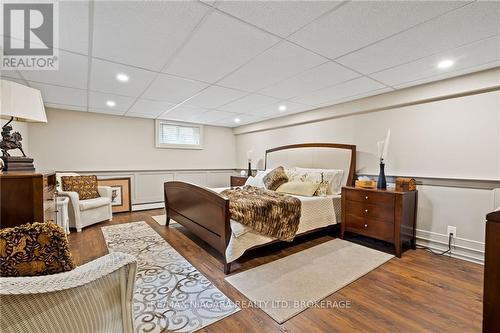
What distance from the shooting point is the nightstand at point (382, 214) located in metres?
2.75

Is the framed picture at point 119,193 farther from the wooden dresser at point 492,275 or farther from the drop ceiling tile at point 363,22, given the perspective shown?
the wooden dresser at point 492,275

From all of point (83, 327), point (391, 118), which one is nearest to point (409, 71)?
point (391, 118)

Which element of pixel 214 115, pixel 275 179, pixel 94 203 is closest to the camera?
pixel 94 203

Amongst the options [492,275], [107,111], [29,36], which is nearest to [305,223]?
[492,275]

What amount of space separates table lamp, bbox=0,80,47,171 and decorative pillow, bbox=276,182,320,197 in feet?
9.89

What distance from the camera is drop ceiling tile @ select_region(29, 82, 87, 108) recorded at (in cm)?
307

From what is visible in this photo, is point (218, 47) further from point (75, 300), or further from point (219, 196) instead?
point (75, 300)

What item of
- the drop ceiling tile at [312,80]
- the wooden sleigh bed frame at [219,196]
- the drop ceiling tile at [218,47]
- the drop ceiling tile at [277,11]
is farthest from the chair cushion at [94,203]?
the drop ceiling tile at [277,11]

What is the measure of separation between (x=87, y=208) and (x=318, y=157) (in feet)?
13.5

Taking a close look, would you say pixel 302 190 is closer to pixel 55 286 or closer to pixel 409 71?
pixel 409 71

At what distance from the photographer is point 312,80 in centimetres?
283

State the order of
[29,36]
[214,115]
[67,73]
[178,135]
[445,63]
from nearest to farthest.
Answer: [29,36], [445,63], [67,73], [214,115], [178,135]

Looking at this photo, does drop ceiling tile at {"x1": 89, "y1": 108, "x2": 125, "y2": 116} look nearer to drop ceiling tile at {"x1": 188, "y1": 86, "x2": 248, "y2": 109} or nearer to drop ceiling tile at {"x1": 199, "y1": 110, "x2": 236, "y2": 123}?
drop ceiling tile at {"x1": 199, "y1": 110, "x2": 236, "y2": 123}

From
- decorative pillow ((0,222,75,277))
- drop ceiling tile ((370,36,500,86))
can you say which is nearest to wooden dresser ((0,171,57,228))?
decorative pillow ((0,222,75,277))
